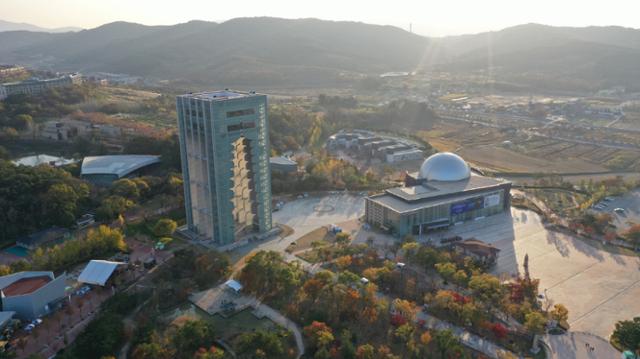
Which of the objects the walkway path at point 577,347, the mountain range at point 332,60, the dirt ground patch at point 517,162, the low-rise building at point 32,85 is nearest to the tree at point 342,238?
the walkway path at point 577,347

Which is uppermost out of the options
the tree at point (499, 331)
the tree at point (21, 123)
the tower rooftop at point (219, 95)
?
the tower rooftop at point (219, 95)

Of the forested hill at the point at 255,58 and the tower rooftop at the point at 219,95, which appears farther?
the forested hill at the point at 255,58

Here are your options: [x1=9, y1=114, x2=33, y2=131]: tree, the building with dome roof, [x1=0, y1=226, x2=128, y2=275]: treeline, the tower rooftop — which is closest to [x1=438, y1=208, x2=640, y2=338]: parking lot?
the building with dome roof

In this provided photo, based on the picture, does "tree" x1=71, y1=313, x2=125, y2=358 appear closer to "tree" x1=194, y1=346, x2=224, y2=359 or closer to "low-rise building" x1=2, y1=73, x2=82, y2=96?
"tree" x1=194, y1=346, x2=224, y2=359

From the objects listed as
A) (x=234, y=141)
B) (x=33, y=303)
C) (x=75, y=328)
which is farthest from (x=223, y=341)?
(x=234, y=141)

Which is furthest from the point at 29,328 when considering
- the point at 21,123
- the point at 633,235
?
the point at 21,123

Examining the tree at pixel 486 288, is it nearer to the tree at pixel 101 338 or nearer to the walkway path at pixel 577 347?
the walkway path at pixel 577 347

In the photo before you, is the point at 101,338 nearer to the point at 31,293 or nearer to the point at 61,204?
the point at 31,293
